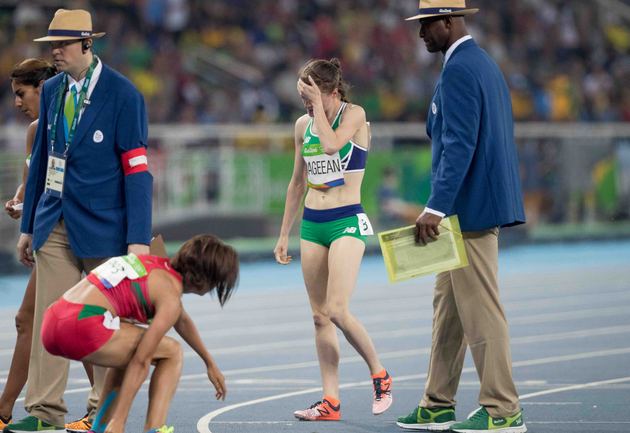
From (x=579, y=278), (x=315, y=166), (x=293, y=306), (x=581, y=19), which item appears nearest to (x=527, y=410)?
(x=315, y=166)

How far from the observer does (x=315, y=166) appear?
347 inches

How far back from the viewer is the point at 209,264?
6.51m

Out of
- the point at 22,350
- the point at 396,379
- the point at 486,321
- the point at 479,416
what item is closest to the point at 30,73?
the point at 22,350

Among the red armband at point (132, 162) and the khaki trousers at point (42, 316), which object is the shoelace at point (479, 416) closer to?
the khaki trousers at point (42, 316)

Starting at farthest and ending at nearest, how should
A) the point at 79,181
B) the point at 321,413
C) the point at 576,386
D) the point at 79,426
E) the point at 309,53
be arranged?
1. the point at 309,53
2. the point at 576,386
3. the point at 321,413
4. the point at 79,426
5. the point at 79,181

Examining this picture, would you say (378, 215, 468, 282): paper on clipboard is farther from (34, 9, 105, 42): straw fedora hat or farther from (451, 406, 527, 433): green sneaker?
(34, 9, 105, 42): straw fedora hat

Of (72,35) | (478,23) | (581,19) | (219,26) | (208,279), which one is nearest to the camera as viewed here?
(208,279)

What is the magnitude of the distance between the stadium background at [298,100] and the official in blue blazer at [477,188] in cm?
1262

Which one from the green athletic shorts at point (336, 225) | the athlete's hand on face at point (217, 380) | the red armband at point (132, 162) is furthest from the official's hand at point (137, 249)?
the green athletic shorts at point (336, 225)

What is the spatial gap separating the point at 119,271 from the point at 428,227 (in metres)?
1.80

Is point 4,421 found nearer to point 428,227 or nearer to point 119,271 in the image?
point 119,271

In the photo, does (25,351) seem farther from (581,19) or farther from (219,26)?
(581,19)

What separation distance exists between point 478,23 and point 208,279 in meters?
24.5

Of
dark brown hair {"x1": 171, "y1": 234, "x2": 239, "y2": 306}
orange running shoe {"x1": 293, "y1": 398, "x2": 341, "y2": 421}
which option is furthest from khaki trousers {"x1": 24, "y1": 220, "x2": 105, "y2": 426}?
orange running shoe {"x1": 293, "y1": 398, "x2": 341, "y2": 421}
